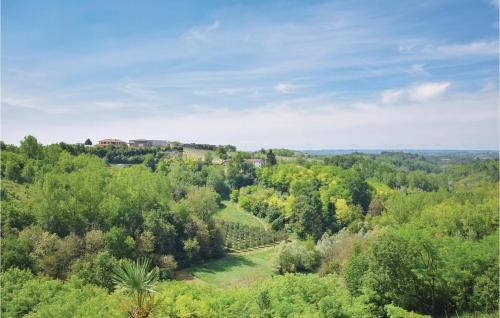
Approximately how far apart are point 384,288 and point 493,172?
127600 mm

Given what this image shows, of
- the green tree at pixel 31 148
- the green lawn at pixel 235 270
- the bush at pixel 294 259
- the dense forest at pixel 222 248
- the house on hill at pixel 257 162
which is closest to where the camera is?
the dense forest at pixel 222 248

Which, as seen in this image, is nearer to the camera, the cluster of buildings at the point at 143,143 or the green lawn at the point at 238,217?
the green lawn at the point at 238,217

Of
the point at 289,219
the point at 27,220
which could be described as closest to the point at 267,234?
the point at 289,219

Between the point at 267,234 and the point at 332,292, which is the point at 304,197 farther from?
the point at 332,292

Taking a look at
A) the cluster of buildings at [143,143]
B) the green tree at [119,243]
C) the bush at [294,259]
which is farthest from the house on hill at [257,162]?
the green tree at [119,243]

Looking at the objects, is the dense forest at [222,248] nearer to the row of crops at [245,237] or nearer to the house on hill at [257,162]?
the row of crops at [245,237]

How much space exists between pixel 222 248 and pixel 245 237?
7.75 metres

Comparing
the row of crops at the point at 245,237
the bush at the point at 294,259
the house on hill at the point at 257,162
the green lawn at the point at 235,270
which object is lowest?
the green lawn at the point at 235,270

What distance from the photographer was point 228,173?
85.7 meters

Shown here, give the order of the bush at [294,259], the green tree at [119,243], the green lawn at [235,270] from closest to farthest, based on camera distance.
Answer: the green tree at [119,243], the green lawn at [235,270], the bush at [294,259]

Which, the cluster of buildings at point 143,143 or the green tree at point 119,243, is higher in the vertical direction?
the cluster of buildings at point 143,143

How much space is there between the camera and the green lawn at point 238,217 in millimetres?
62375

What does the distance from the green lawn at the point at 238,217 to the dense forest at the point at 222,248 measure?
1595 millimetres

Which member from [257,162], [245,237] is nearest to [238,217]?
[245,237]
